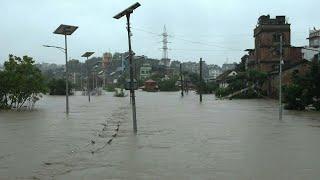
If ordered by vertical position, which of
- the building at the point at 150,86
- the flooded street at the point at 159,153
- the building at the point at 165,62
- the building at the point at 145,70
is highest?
the building at the point at 165,62

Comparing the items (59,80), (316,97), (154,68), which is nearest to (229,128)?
(316,97)

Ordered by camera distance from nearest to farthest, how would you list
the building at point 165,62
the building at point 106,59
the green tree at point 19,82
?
the green tree at point 19,82 < the building at point 106,59 < the building at point 165,62

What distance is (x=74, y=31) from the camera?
3772 centimetres

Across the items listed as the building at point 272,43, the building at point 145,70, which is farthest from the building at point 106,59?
the building at point 272,43

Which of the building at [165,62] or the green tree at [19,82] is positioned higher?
the building at [165,62]

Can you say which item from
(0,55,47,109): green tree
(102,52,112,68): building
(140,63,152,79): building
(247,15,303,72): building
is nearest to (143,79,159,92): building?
(102,52,112,68): building

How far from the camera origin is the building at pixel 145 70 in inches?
6644

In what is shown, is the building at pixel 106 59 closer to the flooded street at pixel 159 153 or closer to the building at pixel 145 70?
the building at pixel 145 70

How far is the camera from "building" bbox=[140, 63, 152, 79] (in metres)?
169

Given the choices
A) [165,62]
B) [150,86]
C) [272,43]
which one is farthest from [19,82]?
[165,62]

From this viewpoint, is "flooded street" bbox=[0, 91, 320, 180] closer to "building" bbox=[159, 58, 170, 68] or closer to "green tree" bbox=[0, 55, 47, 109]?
"green tree" bbox=[0, 55, 47, 109]

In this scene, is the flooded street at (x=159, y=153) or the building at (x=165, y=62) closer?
the flooded street at (x=159, y=153)

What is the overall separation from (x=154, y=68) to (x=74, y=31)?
129493mm

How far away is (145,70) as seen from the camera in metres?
171
